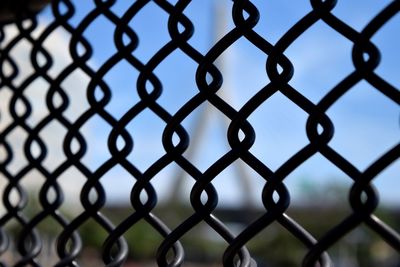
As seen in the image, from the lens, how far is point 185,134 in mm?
593

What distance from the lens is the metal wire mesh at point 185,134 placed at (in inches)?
17.4

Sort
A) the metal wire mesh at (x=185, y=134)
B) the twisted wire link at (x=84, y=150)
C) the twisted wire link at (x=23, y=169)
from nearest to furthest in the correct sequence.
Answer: the metal wire mesh at (x=185, y=134), the twisted wire link at (x=84, y=150), the twisted wire link at (x=23, y=169)

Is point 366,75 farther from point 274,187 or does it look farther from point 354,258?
point 354,258

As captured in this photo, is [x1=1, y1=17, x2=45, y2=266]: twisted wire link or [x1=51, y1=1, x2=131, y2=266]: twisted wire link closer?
[x1=51, y1=1, x2=131, y2=266]: twisted wire link

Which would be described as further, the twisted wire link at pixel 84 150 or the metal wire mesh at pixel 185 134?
the twisted wire link at pixel 84 150

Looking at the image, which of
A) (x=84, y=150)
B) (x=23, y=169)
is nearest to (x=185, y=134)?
(x=84, y=150)

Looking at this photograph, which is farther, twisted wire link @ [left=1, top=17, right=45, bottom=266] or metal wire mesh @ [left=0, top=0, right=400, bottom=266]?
twisted wire link @ [left=1, top=17, right=45, bottom=266]

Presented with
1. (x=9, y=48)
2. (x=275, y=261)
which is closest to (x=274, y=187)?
(x=9, y=48)

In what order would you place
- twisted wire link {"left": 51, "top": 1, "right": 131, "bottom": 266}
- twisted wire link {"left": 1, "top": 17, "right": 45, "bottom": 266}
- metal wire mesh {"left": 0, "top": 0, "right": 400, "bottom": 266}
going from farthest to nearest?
twisted wire link {"left": 1, "top": 17, "right": 45, "bottom": 266} < twisted wire link {"left": 51, "top": 1, "right": 131, "bottom": 266} < metal wire mesh {"left": 0, "top": 0, "right": 400, "bottom": 266}

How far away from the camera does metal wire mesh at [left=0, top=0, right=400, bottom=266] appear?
441 mm

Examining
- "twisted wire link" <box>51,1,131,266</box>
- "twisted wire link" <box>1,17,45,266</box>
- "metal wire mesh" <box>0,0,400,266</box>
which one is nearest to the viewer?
"metal wire mesh" <box>0,0,400,266</box>

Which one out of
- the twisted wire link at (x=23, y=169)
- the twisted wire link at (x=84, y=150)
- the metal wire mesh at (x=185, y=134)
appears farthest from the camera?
the twisted wire link at (x=23, y=169)

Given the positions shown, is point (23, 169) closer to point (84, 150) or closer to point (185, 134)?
point (84, 150)

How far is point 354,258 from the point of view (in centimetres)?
1950
